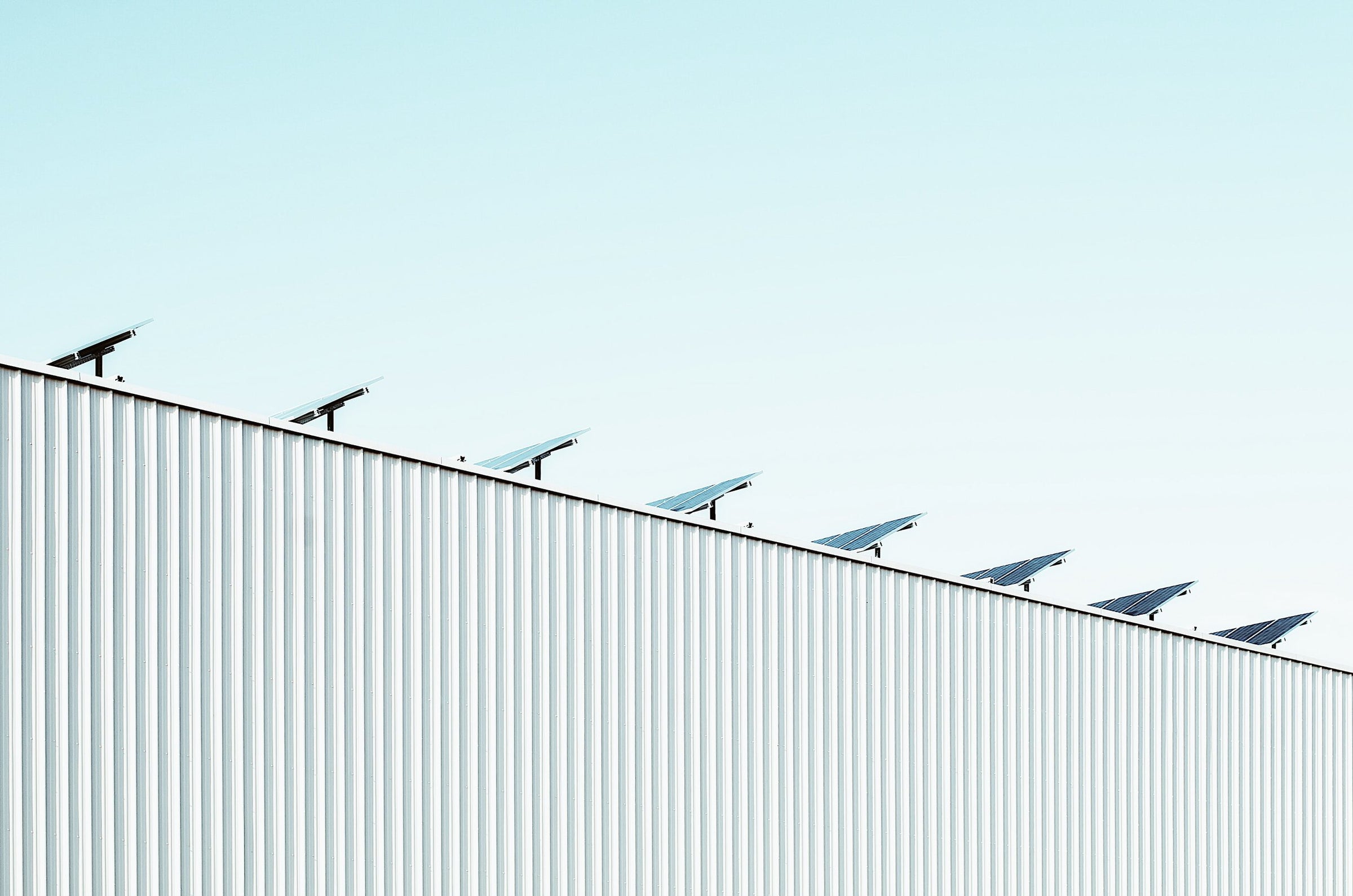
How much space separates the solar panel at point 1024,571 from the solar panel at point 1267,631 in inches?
132

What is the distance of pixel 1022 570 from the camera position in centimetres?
1880

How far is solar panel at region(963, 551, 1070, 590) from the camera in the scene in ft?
60.7

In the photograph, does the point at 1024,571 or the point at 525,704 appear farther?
the point at 1024,571

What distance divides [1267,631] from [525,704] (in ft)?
38.2

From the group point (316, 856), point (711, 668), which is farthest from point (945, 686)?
point (316, 856)

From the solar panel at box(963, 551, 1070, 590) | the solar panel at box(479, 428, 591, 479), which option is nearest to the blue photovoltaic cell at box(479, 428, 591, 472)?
the solar panel at box(479, 428, 591, 479)

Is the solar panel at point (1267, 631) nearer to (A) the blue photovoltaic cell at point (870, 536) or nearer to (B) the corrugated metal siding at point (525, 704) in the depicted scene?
(B) the corrugated metal siding at point (525, 704)

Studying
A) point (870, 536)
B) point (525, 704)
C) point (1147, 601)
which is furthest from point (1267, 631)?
point (525, 704)

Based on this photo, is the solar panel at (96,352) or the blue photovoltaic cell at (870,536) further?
the blue photovoltaic cell at (870,536)

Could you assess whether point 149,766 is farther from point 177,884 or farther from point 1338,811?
point 1338,811

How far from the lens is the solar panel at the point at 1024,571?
18.5 meters

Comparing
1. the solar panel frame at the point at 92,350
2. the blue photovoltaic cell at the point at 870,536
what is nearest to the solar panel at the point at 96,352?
the solar panel frame at the point at 92,350

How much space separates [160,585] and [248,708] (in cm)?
128

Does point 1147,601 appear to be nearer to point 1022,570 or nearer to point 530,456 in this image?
point 1022,570
